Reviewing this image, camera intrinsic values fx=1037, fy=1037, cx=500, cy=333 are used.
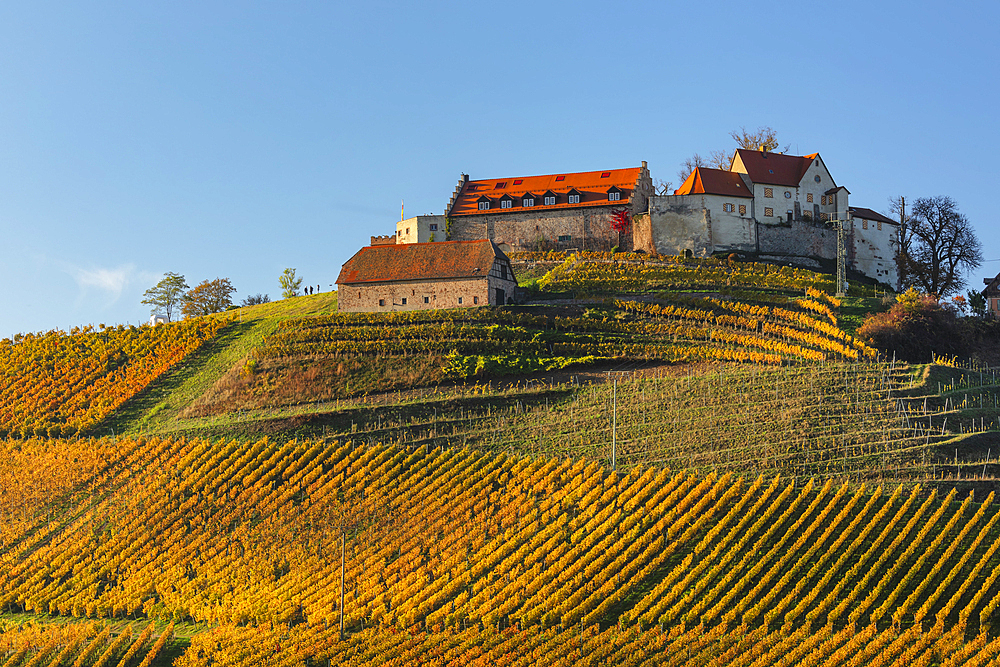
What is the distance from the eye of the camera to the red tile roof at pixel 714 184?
255 feet

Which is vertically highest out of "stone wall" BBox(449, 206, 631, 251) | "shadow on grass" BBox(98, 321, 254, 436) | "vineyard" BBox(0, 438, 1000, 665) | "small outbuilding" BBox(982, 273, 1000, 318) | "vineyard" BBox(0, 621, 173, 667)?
"stone wall" BBox(449, 206, 631, 251)

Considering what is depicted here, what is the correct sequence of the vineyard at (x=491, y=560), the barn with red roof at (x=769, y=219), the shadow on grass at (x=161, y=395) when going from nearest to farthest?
the vineyard at (x=491, y=560)
the shadow on grass at (x=161, y=395)
the barn with red roof at (x=769, y=219)

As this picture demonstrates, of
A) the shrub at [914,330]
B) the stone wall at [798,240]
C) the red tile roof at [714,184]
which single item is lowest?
the shrub at [914,330]

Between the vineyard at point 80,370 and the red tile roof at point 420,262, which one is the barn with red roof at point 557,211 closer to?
the red tile roof at point 420,262

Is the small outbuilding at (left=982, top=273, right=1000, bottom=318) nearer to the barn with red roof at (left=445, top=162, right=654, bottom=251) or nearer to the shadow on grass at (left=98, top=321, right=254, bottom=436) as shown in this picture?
the barn with red roof at (left=445, top=162, right=654, bottom=251)

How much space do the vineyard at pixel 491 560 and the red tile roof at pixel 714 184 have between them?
126 ft

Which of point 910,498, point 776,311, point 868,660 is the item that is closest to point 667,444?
point 910,498

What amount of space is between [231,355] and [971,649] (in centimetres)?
4537

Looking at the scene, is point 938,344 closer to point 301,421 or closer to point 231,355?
point 301,421

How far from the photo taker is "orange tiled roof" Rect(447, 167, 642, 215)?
8225 cm

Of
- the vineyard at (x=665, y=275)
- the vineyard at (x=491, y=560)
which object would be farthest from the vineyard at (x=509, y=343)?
the vineyard at (x=491, y=560)

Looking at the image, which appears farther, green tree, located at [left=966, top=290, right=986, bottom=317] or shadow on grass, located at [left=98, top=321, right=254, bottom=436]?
green tree, located at [left=966, top=290, right=986, bottom=317]

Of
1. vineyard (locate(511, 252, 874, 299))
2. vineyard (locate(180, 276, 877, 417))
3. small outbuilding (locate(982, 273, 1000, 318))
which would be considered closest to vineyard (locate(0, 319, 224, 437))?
vineyard (locate(180, 276, 877, 417))

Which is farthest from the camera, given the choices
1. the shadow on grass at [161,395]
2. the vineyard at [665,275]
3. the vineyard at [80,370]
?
the vineyard at [665,275]
